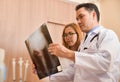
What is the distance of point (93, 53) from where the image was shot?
4.42 ft

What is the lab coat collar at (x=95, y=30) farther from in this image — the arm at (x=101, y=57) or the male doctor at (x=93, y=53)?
the arm at (x=101, y=57)

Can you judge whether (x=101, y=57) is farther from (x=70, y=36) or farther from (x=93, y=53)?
(x=70, y=36)

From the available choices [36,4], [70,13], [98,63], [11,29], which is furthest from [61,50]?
[70,13]

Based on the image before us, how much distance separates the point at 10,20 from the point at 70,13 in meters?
0.79

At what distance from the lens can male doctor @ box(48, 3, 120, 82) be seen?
125cm

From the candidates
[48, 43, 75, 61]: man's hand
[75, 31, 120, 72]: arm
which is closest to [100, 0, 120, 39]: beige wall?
[75, 31, 120, 72]: arm

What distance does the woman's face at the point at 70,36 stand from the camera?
6.36ft

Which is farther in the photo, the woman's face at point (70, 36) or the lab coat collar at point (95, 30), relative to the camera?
the woman's face at point (70, 36)

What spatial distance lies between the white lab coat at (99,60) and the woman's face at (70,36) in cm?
49

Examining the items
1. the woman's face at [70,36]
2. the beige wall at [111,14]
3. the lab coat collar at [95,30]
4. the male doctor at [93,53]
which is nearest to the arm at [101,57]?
the male doctor at [93,53]

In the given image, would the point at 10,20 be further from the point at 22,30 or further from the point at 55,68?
the point at 55,68

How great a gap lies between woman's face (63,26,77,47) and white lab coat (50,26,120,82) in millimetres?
488

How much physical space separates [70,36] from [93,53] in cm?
63

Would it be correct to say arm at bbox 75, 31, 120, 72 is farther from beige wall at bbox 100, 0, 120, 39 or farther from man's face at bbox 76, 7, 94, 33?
beige wall at bbox 100, 0, 120, 39
